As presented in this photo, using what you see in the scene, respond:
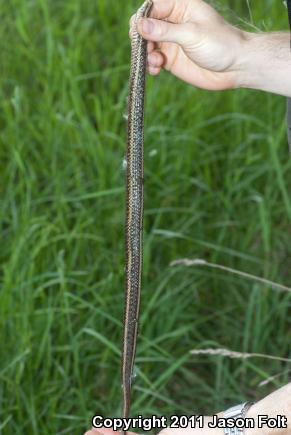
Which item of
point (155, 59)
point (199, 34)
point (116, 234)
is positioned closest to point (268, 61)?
point (199, 34)

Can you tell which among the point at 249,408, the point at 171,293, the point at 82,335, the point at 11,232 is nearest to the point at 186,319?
the point at 171,293

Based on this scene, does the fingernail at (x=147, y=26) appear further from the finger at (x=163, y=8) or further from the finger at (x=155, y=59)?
the finger at (x=155, y=59)

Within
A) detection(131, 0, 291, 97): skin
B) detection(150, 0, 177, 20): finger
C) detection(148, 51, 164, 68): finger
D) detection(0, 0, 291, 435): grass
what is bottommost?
detection(0, 0, 291, 435): grass

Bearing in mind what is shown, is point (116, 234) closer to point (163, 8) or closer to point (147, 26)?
point (163, 8)

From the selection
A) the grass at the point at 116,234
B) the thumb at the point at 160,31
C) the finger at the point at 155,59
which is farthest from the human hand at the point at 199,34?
the grass at the point at 116,234

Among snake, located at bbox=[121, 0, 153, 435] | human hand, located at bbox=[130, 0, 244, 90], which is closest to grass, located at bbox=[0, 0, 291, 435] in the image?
snake, located at bbox=[121, 0, 153, 435]

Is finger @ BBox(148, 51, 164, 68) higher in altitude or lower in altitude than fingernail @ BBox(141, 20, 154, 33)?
lower

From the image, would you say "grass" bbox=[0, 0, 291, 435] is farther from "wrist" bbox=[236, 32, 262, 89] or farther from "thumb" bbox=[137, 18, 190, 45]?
"thumb" bbox=[137, 18, 190, 45]
